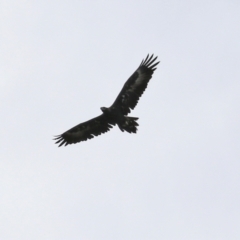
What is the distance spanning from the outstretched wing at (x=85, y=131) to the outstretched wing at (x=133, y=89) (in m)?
1.22

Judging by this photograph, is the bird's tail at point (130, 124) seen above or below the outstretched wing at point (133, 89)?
below

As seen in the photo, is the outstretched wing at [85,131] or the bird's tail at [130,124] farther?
the outstretched wing at [85,131]

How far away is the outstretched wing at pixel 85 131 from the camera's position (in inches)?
1135

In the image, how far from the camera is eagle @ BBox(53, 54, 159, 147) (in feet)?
89.4

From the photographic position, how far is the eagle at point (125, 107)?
1073 inches

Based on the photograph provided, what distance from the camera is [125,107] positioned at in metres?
27.7

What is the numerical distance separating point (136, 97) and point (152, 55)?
7.04 feet

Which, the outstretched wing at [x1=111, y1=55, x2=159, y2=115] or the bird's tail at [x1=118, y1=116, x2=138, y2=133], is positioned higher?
the outstretched wing at [x1=111, y1=55, x2=159, y2=115]

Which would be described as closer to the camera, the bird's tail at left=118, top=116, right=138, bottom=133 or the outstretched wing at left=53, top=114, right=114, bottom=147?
the bird's tail at left=118, top=116, right=138, bottom=133

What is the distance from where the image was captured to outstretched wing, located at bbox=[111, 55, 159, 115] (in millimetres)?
27719

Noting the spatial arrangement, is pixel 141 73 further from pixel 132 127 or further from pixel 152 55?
pixel 132 127

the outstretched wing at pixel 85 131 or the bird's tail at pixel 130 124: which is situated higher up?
the outstretched wing at pixel 85 131

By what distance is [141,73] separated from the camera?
28.2m

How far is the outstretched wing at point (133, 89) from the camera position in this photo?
27.7 m
